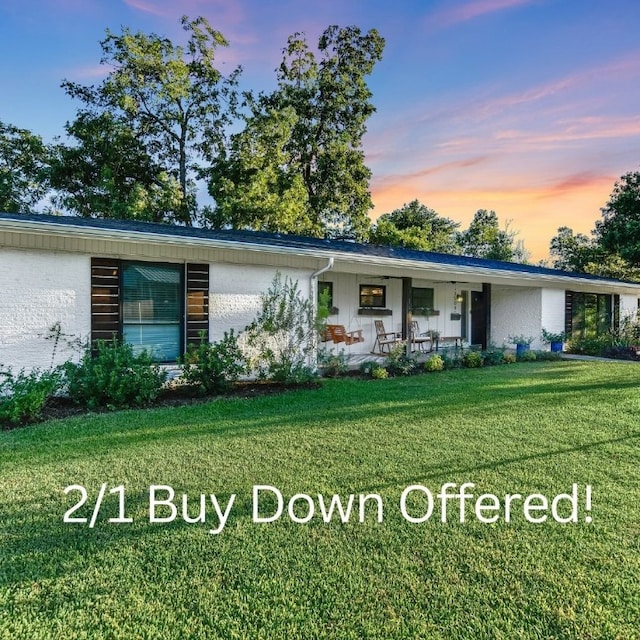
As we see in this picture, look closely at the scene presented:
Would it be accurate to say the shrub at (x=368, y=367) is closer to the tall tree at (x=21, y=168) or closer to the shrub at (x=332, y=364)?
the shrub at (x=332, y=364)

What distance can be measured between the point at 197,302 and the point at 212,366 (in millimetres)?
1512

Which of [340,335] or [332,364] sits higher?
[340,335]

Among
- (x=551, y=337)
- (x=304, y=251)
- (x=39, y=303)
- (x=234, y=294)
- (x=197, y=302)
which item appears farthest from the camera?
(x=551, y=337)

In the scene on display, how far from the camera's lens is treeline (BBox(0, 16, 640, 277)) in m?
18.9

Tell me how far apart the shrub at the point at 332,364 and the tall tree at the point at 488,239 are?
2753cm

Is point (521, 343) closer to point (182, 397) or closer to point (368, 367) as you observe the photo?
point (368, 367)

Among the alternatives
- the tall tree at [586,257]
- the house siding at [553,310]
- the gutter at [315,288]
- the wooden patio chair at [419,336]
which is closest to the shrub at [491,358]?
the wooden patio chair at [419,336]

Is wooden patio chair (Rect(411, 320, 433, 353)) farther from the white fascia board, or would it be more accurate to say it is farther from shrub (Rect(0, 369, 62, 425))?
shrub (Rect(0, 369, 62, 425))

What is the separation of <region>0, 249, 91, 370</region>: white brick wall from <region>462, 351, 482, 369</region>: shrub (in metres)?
8.26

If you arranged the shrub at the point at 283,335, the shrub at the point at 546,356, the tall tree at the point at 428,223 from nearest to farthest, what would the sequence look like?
the shrub at the point at 283,335 → the shrub at the point at 546,356 → the tall tree at the point at 428,223

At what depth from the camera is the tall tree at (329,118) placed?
21.9 meters

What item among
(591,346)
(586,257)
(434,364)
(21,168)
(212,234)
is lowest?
(434,364)

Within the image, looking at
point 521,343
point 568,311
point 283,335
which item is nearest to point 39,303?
point 283,335

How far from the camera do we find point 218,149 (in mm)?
21781
